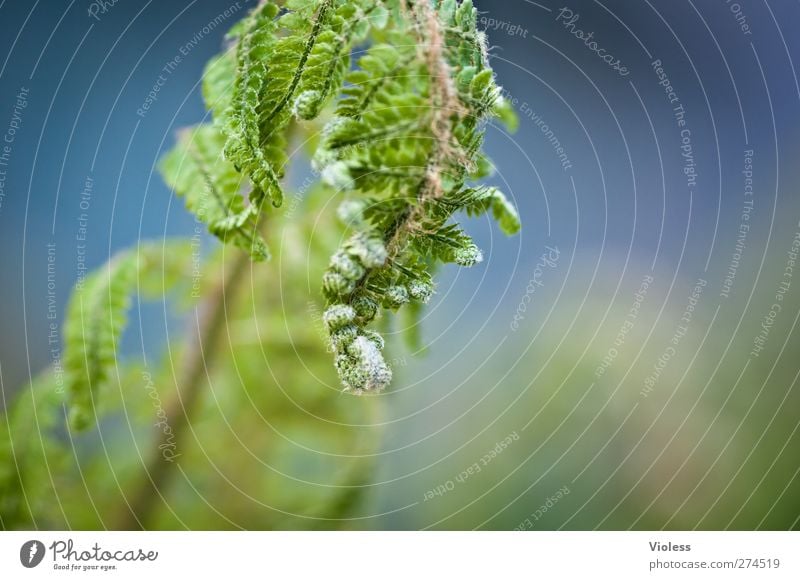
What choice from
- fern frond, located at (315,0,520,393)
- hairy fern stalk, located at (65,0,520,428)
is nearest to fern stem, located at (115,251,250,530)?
hairy fern stalk, located at (65,0,520,428)

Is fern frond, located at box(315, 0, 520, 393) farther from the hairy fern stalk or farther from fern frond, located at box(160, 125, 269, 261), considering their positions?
fern frond, located at box(160, 125, 269, 261)
